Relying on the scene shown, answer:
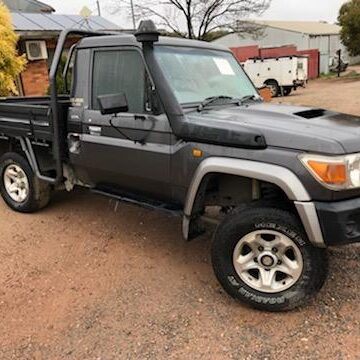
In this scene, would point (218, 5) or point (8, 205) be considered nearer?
point (8, 205)

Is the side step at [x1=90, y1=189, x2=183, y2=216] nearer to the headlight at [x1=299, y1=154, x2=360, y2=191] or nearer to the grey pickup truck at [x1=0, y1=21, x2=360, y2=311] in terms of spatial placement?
the grey pickup truck at [x1=0, y1=21, x2=360, y2=311]

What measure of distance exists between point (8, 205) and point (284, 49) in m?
29.9

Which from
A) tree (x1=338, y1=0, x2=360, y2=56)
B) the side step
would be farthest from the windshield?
tree (x1=338, y1=0, x2=360, y2=56)

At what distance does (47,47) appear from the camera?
1391 cm

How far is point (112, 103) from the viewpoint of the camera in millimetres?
3707

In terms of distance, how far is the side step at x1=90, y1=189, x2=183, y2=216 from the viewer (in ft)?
13.1

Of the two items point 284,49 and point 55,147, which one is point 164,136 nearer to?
point 55,147

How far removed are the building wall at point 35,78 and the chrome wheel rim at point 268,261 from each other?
11274 millimetres

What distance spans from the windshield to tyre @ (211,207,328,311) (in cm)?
122

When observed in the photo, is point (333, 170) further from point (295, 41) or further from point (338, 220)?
point (295, 41)

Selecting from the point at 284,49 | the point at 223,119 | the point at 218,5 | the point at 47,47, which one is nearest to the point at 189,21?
the point at 218,5

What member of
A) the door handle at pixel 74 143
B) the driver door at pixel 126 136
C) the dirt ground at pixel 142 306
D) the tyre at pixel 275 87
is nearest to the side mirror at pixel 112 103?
the driver door at pixel 126 136

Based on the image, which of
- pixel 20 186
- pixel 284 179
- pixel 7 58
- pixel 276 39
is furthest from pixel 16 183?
pixel 276 39

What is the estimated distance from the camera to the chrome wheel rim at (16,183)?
547 centimetres
